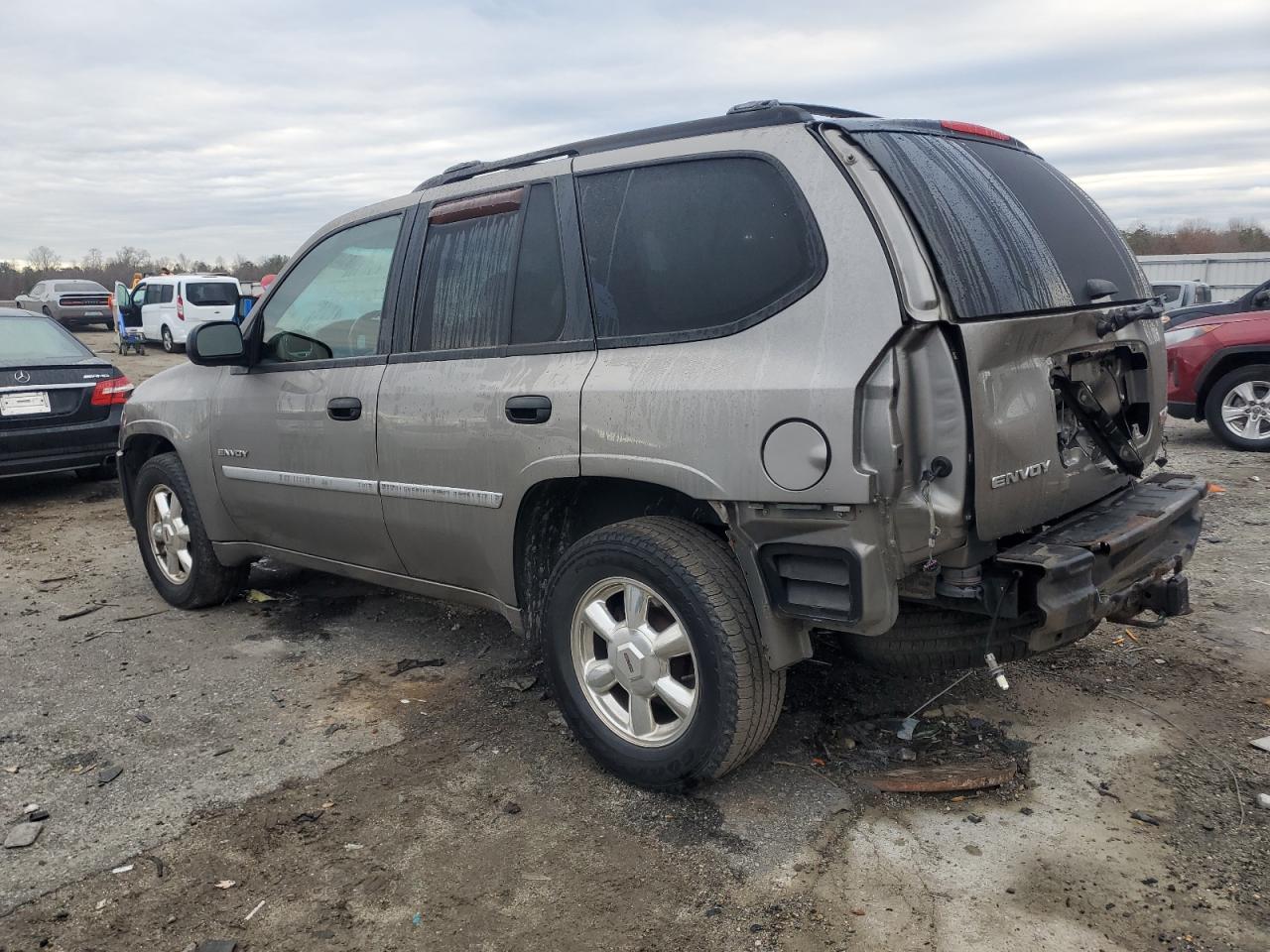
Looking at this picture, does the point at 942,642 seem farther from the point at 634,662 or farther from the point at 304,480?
the point at 304,480

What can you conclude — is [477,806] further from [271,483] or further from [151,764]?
Answer: [271,483]

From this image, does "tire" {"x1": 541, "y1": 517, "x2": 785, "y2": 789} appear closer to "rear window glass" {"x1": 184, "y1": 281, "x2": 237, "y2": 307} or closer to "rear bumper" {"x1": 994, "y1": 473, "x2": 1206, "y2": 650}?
"rear bumper" {"x1": 994, "y1": 473, "x2": 1206, "y2": 650}

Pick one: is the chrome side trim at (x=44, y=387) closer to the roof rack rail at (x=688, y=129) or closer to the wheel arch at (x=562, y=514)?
the roof rack rail at (x=688, y=129)

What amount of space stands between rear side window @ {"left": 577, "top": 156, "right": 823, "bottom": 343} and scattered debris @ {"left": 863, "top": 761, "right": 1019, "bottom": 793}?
1.53 m

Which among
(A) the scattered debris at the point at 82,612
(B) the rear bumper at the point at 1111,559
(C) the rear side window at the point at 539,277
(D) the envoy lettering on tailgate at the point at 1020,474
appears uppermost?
(C) the rear side window at the point at 539,277

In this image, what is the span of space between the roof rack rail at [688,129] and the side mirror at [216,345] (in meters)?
1.23

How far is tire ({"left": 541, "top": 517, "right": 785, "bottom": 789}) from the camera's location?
9.48 ft

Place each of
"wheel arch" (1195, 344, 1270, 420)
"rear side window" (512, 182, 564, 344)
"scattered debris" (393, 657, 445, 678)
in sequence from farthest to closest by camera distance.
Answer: "wheel arch" (1195, 344, 1270, 420) → "scattered debris" (393, 657, 445, 678) → "rear side window" (512, 182, 564, 344)

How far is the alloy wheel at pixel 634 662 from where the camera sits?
3.06 m

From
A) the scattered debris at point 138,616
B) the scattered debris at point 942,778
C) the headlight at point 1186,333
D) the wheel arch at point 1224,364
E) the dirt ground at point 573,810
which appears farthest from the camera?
the headlight at point 1186,333

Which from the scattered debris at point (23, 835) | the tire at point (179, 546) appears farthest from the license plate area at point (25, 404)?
the scattered debris at point (23, 835)

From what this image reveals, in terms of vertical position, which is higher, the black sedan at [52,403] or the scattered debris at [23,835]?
the black sedan at [52,403]

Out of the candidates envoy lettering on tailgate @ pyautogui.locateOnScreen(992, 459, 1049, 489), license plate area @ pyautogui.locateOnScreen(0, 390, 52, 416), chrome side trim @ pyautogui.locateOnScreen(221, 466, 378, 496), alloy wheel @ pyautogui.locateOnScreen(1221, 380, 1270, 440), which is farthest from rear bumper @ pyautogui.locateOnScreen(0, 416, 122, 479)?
alloy wheel @ pyautogui.locateOnScreen(1221, 380, 1270, 440)

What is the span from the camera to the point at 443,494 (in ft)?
12.2
